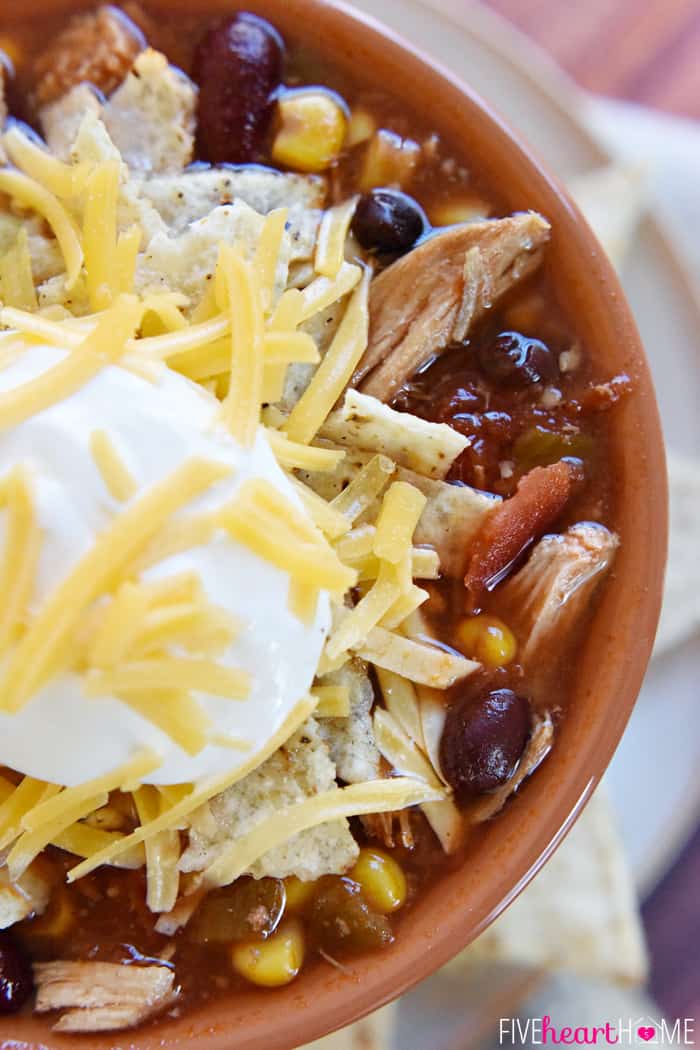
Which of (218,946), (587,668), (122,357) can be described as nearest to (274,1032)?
(218,946)

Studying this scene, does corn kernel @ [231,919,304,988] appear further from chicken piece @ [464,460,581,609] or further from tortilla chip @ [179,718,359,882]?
chicken piece @ [464,460,581,609]

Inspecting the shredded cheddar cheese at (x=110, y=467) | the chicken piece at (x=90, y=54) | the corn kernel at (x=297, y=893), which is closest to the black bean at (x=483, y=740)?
the corn kernel at (x=297, y=893)

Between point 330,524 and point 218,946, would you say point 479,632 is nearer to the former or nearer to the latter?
point 330,524

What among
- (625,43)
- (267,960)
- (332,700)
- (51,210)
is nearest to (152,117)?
(51,210)

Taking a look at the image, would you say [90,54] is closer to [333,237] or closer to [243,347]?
[333,237]

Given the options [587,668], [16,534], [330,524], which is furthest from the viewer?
[587,668]

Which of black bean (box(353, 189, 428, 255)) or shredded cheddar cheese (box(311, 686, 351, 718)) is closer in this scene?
shredded cheddar cheese (box(311, 686, 351, 718))

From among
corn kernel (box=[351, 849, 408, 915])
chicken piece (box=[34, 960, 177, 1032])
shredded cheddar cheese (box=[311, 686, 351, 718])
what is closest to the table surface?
shredded cheddar cheese (box=[311, 686, 351, 718])
